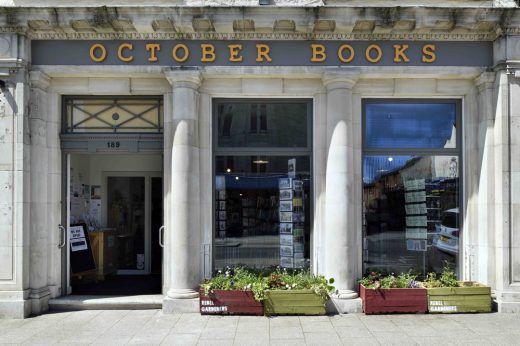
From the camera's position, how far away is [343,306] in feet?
25.6

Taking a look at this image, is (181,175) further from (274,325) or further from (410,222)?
(410,222)

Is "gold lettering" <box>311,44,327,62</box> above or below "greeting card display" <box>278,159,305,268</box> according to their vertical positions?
above

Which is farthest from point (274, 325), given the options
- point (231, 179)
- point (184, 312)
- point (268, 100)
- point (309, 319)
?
point (268, 100)

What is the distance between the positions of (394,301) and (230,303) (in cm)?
280

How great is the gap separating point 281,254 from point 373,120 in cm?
310

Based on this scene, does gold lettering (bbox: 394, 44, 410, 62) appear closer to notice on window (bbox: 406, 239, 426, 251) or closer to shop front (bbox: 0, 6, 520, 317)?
shop front (bbox: 0, 6, 520, 317)

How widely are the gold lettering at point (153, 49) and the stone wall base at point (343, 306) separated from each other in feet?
17.5

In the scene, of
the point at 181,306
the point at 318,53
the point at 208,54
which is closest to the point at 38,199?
the point at 181,306

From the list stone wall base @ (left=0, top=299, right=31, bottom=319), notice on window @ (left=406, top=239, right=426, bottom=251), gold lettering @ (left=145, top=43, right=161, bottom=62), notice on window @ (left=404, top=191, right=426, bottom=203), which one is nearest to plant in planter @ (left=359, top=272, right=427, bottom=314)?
notice on window @ (left=406, top=239, right=426, bottom=251)

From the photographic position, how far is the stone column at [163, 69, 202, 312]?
789cm

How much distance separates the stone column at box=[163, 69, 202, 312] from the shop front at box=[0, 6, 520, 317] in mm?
27

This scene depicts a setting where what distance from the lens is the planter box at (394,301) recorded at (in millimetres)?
7656

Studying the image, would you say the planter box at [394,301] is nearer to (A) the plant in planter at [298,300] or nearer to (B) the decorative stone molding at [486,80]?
A: (A) the plant in planter at [298,300]

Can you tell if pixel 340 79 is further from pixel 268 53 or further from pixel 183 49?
pixel 183 49
